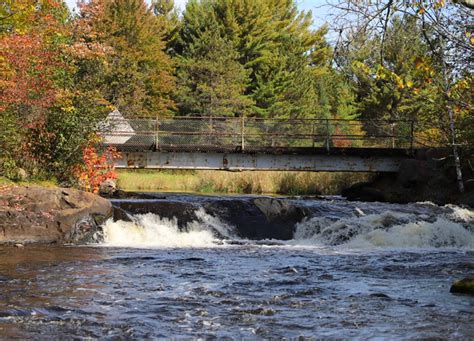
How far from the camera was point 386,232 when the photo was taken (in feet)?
58.0

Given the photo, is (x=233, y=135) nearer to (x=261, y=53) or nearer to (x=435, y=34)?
(x=435, y=34)

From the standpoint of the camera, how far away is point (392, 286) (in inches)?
416

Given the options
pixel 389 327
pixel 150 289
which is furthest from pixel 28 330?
pixel 389 327

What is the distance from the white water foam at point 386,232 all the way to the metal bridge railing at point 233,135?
801 centimetres

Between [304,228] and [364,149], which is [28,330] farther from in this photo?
[364,149]

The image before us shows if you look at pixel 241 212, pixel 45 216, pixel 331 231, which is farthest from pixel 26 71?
pixel 331 231

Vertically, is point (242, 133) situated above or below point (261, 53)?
below

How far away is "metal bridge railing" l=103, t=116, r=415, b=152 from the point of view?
26.6 m

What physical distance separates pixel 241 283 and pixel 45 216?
22.3ft

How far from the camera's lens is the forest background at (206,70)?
823cm

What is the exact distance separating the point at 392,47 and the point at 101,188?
55.0 ft

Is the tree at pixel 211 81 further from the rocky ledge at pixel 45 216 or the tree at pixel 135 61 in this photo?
the rocky ledge at pixel 45 216

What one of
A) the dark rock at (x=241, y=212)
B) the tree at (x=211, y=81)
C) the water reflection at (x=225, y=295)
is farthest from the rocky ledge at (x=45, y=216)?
the tree at (x=211, y=81)

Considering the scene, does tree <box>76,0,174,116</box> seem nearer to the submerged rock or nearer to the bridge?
the bridge
